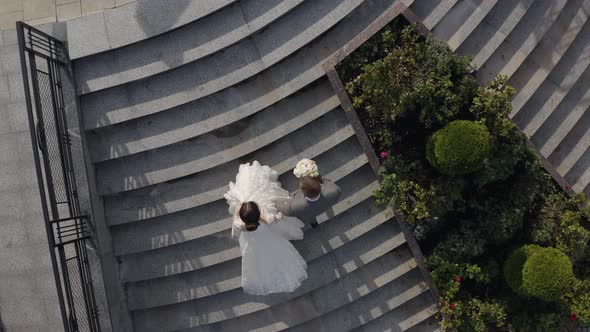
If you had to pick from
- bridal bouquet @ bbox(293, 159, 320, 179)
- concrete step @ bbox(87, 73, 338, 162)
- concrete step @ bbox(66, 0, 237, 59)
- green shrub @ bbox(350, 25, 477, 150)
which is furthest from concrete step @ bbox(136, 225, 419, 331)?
concrete step @ bbox(66, 0, 237, 59)

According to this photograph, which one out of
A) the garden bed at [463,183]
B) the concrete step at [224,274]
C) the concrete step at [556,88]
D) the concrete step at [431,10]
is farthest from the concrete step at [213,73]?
the concrete step at [556,88]

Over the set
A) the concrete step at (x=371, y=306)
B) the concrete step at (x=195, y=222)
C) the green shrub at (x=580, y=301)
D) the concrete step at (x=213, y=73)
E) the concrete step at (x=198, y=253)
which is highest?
the concrete step at (x=213, y=73)

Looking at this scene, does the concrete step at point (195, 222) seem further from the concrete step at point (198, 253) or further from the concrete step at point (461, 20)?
the concrete step at point (461, 20)

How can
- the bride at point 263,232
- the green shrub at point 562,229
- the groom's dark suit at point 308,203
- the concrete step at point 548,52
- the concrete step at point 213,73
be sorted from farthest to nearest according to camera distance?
the concrete step at point 548,52, the green shrub at point 562,229, the concrete step at point 213,73, the groom's dark suit at point 308,203, the bride at point 263,232

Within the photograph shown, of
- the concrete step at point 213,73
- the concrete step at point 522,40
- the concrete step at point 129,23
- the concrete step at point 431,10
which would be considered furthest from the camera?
the concrete step at point 522,40

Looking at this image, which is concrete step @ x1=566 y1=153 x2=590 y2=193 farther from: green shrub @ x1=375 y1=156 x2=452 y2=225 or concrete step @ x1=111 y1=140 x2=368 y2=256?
concrete step @ x1=111 y1=140 x2=368 y2=256

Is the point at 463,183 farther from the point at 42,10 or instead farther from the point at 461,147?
the point at 42,10

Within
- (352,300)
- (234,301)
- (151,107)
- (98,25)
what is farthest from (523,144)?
(98,25)
